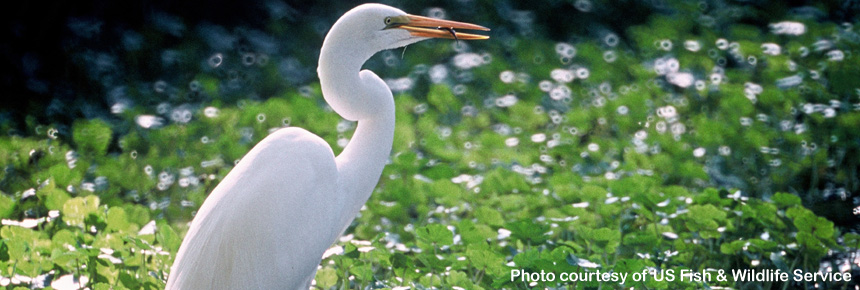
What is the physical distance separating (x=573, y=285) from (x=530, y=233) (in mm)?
327

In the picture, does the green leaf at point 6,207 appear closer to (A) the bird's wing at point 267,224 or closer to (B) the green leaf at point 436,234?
(A) the bird's wing at point 267,224

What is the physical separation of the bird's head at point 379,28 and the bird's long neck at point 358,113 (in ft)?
0.13

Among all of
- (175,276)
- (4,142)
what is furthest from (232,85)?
(175,276)

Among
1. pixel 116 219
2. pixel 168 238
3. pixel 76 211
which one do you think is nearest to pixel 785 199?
pixel 168 238

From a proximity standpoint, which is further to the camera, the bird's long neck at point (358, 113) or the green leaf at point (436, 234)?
the green leaf at point (436, 234)

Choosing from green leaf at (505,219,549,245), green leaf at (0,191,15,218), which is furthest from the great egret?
green leaf at (0,191,15,218)

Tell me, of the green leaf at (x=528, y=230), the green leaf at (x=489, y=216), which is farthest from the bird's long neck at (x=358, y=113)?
the green leaf at (x=489, y=216)

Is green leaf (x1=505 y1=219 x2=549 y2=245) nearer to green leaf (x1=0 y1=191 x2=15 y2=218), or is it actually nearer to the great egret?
the great egret

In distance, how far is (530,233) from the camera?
274cm

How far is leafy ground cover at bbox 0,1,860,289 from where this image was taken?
272 cm

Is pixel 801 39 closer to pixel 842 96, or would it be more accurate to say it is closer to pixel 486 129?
pixel 842 96

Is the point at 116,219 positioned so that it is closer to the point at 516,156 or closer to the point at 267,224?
the point at 267,224

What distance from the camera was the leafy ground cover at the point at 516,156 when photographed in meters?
2.72

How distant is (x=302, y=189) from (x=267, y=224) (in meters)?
0.13
